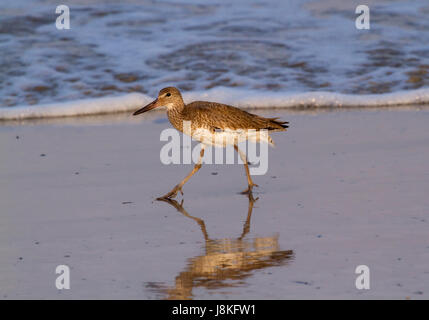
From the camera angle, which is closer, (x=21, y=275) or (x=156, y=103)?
(x=21, y=275)

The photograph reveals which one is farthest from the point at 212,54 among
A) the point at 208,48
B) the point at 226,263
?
the point at 226,263

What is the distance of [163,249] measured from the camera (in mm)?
4816

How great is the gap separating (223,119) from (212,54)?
5421mm

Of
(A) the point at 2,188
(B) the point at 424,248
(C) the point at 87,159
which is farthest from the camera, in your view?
(C) the point at 87,159

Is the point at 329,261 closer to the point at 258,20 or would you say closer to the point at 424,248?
the point at 424,248

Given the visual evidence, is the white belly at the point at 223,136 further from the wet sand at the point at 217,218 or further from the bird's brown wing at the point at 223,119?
the wet sand at the point at 217,218

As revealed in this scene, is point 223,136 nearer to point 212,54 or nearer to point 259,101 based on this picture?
point 259,101

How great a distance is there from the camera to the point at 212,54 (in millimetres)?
11750

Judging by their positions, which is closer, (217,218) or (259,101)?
(217,218)

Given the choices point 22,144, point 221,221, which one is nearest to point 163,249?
point 221,221

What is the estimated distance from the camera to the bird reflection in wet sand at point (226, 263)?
418 centimetres

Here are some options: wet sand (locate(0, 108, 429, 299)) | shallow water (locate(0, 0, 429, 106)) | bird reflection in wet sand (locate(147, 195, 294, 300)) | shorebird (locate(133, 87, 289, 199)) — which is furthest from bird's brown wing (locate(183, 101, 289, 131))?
shallow water (locate(0, 0, 429, 106))

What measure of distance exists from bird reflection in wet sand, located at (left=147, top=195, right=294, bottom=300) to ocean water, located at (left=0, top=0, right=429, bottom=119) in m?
4.99

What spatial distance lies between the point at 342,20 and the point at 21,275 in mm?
9870
